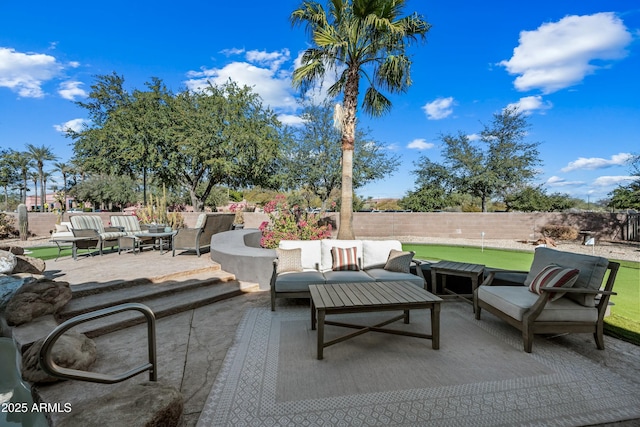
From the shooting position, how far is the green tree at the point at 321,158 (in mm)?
16828

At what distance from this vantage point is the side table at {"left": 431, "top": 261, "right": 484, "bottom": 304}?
4.22m

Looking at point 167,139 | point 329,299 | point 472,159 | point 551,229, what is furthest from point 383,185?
point 329,299

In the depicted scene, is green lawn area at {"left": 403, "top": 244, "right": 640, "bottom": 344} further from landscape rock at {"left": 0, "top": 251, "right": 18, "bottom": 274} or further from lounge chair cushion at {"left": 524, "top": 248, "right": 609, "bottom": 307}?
landscape rock at {"left": 0, "top": 251, "right": 18, "bottom": 274}

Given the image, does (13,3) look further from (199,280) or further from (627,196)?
(627,196)

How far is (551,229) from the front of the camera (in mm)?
13109

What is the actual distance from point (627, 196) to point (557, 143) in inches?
256

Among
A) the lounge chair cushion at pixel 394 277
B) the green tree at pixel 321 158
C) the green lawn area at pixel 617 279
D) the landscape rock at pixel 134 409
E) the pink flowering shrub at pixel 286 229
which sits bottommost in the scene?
the green lawn area at pixel 617 279

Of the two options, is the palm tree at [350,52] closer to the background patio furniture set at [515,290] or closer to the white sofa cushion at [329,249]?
the white sofa cushion at [329,249]

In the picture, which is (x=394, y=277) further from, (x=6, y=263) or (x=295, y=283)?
(x=6, y=263)

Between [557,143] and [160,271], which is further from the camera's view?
[557,143]

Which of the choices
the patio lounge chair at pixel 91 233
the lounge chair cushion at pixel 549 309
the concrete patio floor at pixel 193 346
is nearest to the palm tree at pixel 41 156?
the patio lounge chair at pixel 91 233

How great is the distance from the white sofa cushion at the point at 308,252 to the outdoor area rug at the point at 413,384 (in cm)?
148

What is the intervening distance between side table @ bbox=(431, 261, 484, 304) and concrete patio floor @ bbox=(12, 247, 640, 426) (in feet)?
3.80

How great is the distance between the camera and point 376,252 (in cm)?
488
